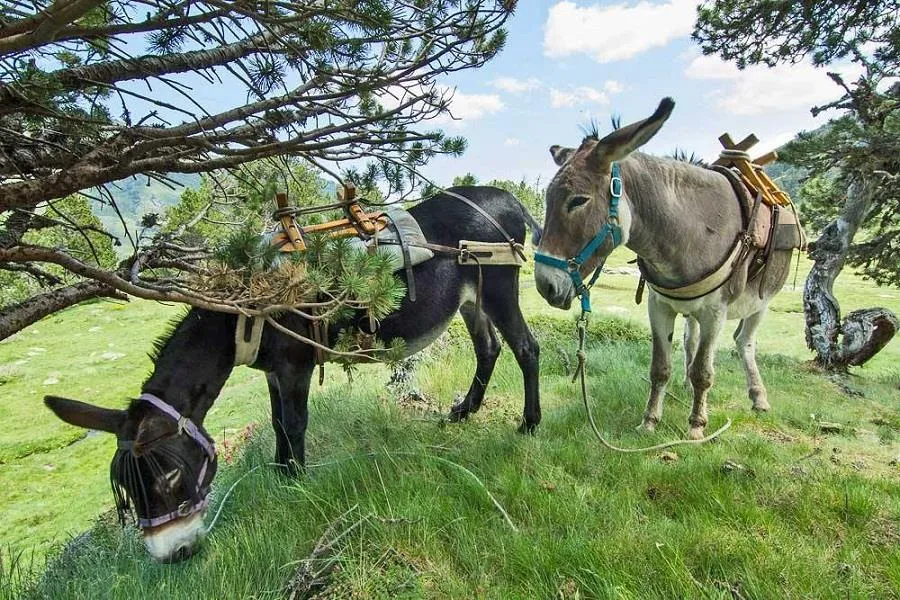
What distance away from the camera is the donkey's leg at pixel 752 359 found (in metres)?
4.34

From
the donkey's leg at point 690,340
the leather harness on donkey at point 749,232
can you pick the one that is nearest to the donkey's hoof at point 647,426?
the leather harness on donkey at point 749,232

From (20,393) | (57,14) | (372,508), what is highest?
(57,14)

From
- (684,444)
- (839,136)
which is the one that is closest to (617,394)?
(684,444)

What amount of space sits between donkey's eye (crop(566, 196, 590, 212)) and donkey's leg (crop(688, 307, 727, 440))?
1428 millimetres

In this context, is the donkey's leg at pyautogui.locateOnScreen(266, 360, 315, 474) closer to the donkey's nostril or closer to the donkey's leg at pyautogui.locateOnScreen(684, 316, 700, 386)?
the donkey's nostril

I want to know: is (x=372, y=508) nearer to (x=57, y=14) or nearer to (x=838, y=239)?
(x=57, y=14)

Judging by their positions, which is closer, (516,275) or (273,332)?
(273,332)

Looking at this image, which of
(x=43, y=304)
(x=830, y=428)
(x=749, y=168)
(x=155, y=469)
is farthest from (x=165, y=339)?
(x=830, y=428)

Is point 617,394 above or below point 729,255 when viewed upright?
below

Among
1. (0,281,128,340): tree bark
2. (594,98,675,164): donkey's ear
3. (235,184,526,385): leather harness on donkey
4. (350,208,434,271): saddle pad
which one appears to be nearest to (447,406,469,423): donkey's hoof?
(235,184,526,385): leather harness on donkey

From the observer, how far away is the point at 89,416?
2186mm

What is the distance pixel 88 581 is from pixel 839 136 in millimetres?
7114

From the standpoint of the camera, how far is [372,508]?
249 cm

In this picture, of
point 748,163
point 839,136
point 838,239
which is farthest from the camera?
point 838,239
